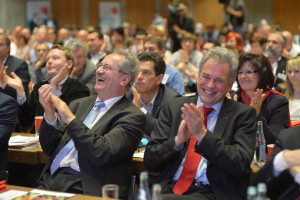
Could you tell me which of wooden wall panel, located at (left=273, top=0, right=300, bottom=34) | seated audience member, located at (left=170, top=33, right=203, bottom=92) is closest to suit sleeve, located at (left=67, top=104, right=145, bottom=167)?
seated audience member, located at (left=170, top=33, right=203, bottom=92)

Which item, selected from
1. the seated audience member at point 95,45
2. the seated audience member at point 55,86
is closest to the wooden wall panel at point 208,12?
the seated audience member at point 95,45

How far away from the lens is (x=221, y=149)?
2.29 meters

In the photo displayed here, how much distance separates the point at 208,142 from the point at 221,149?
0.08 meters

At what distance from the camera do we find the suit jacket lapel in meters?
2.46

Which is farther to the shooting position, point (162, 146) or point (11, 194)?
point (162, 146)

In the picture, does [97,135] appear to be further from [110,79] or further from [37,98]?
[37,98]

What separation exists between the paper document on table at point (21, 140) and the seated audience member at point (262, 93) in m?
1.64

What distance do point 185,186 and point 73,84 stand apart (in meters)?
1.89

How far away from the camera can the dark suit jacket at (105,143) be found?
2520 millimetres

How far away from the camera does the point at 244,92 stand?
3611 mm

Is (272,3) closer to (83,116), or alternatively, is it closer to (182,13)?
(182,13)

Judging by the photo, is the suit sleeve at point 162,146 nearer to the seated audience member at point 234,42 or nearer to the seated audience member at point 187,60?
the seated audience member at point 187,60

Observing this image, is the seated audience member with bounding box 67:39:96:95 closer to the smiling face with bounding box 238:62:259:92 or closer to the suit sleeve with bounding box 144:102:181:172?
the smiling face with bounding box 238:62:259:92

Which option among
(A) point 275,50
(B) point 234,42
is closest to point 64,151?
(A) point 275,50
